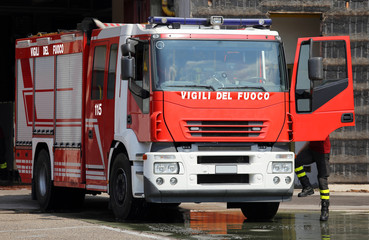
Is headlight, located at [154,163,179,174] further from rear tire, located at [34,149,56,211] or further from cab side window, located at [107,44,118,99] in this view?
rear tire, located at [34,149,56,211]

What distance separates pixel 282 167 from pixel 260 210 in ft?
4.04

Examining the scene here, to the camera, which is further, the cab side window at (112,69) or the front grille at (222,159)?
the cab side window at (112,69)

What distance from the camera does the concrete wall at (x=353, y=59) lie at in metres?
23.1

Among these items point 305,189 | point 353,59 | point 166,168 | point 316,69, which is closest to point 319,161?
point 305,189

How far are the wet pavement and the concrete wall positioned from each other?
4.37m

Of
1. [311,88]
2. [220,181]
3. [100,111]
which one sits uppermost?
[311,88]

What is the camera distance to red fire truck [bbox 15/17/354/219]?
13930mm

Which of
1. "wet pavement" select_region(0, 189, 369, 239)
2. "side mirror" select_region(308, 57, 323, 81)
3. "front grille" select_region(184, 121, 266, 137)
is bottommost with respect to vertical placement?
"wet pavement" select_region(0, 189, 369, 239)

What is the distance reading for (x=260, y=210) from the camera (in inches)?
602

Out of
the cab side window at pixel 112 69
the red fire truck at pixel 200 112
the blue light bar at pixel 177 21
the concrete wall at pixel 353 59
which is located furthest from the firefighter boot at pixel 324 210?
the concrete wall at pixel 353 59

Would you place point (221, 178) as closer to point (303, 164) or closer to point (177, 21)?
point (303, 164)

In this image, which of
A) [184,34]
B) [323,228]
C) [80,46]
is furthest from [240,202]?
[80,46]

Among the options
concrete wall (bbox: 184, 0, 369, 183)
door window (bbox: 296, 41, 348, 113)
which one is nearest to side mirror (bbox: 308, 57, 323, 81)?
door window (bbox: 296, 41, 348, 113)

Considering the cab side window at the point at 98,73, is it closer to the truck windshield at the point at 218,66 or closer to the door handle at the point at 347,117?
the truck windshield at the point at 218,66
